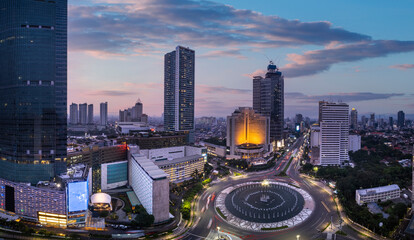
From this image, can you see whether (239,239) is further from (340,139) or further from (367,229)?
(340,139)

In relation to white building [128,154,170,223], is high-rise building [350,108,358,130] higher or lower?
higher

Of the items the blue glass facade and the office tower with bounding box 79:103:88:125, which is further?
the office tower with bounding box 79:103:88:125

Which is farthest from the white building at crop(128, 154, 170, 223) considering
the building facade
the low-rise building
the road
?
the low-rise building

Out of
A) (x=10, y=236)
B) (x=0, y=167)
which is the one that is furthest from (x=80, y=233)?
(x=0, y=167)

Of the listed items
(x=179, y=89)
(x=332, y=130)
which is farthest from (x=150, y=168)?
(x=332, y=130)

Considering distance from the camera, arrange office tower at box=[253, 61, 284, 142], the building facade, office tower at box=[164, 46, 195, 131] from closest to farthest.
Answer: the building facade, office tower at box=[164, 46, 195, 131], office tower at box=[253, 61, 284, 142]

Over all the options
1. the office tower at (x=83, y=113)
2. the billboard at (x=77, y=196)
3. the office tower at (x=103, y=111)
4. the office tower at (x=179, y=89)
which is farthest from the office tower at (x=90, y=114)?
the billboard at (x=77, y=196)

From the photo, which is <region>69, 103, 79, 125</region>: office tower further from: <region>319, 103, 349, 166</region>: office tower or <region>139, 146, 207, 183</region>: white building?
<region>319, 103, 349, 166</region>: office tower
